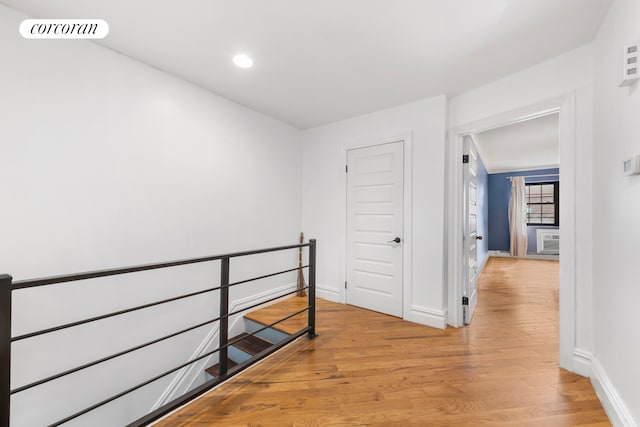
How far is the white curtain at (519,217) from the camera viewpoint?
7273 mm

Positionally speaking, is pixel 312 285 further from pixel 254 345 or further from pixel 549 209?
pixel 549 209

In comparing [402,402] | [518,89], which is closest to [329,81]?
[518,89]

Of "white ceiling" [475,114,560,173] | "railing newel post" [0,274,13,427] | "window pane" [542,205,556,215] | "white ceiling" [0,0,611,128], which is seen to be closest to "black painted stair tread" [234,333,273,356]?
"railing newel post" [0,274,13,427]

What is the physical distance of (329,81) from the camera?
2469 millimetres

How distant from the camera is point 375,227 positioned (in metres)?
3.22

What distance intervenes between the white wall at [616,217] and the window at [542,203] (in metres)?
6.98

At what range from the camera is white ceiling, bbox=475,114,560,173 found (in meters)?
3.89

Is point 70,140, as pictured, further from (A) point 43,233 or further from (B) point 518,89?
(B) point 518,89

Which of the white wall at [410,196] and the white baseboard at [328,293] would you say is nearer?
the white wall at [410,196]

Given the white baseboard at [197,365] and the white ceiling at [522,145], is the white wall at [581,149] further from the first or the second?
the white baseboard at [197,365]

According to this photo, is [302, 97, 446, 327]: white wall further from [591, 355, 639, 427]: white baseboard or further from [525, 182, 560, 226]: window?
[525, 182, 560, 226]: window

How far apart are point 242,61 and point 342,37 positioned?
0.84 metres

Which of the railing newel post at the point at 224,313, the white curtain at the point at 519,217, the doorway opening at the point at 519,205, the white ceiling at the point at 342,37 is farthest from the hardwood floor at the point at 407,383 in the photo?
the white curtain at the point at 519,217

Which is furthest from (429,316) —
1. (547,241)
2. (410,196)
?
(547,241)
